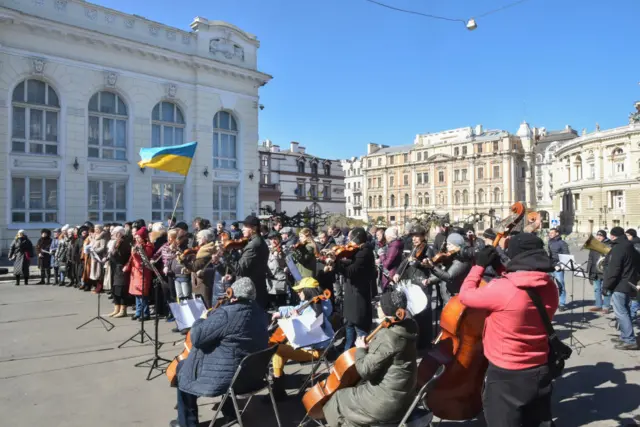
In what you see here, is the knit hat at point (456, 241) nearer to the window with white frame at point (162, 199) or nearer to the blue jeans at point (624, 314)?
the blue jeans at point (624, 314)

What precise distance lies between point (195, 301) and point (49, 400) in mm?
1949

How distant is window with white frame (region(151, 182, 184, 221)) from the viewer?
22688mm

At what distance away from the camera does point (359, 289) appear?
19.9 ft

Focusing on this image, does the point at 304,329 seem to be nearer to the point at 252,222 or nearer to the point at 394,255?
the point at 252,222

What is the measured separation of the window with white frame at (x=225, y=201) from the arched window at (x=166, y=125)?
3546 millimetres

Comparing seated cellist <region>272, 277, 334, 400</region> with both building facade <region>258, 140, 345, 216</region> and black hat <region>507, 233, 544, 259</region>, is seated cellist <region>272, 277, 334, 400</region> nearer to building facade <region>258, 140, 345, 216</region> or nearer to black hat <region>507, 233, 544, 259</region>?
black hat <region>507, 233, 544, 259</region>

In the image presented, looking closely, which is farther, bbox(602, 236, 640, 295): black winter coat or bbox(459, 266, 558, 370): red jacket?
bbox(602, 236, 640, 295): black winter coat

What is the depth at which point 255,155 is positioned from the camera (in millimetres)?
26594

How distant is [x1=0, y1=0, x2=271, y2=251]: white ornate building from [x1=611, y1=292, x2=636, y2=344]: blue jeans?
2048cm

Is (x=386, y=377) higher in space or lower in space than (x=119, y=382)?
higher

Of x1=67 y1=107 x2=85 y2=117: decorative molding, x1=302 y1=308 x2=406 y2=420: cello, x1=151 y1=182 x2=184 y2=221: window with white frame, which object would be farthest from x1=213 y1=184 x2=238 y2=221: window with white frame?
x1=302 y1=308 x2=406 y2=420: cello

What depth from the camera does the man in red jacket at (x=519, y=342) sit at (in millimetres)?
3170

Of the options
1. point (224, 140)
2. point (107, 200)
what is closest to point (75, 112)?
point (107, 200)

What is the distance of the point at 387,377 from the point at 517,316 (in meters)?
1.10
